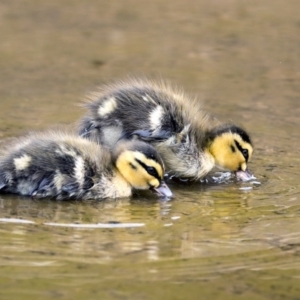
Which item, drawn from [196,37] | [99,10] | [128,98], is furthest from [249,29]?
[128,98]

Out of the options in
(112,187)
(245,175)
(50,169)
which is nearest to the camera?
(50,169)

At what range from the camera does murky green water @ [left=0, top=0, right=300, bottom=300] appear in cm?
313

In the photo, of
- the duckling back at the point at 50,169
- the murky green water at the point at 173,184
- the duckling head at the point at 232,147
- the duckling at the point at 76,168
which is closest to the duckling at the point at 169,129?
the duckling head at the point at 232,147

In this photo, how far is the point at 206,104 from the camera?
590cm

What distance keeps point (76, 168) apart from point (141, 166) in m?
0.28

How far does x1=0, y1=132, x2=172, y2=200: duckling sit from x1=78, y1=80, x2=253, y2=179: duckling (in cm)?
25

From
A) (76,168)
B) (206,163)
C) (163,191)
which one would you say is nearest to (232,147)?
(206,163)

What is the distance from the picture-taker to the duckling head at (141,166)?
4137 millimetres

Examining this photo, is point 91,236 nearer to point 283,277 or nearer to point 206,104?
point 283,277

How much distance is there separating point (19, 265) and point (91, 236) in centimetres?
41

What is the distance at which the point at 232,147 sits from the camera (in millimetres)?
4613

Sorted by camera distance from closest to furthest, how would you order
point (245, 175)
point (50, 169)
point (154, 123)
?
point (50, 169), point (154, 123), point (245, 175)

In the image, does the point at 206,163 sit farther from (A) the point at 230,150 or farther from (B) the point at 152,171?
(B) the point at 152,171

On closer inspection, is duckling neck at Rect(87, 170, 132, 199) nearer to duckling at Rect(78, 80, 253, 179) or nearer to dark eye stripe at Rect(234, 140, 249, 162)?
duckling at Rect(78, 80, 253, 179)
